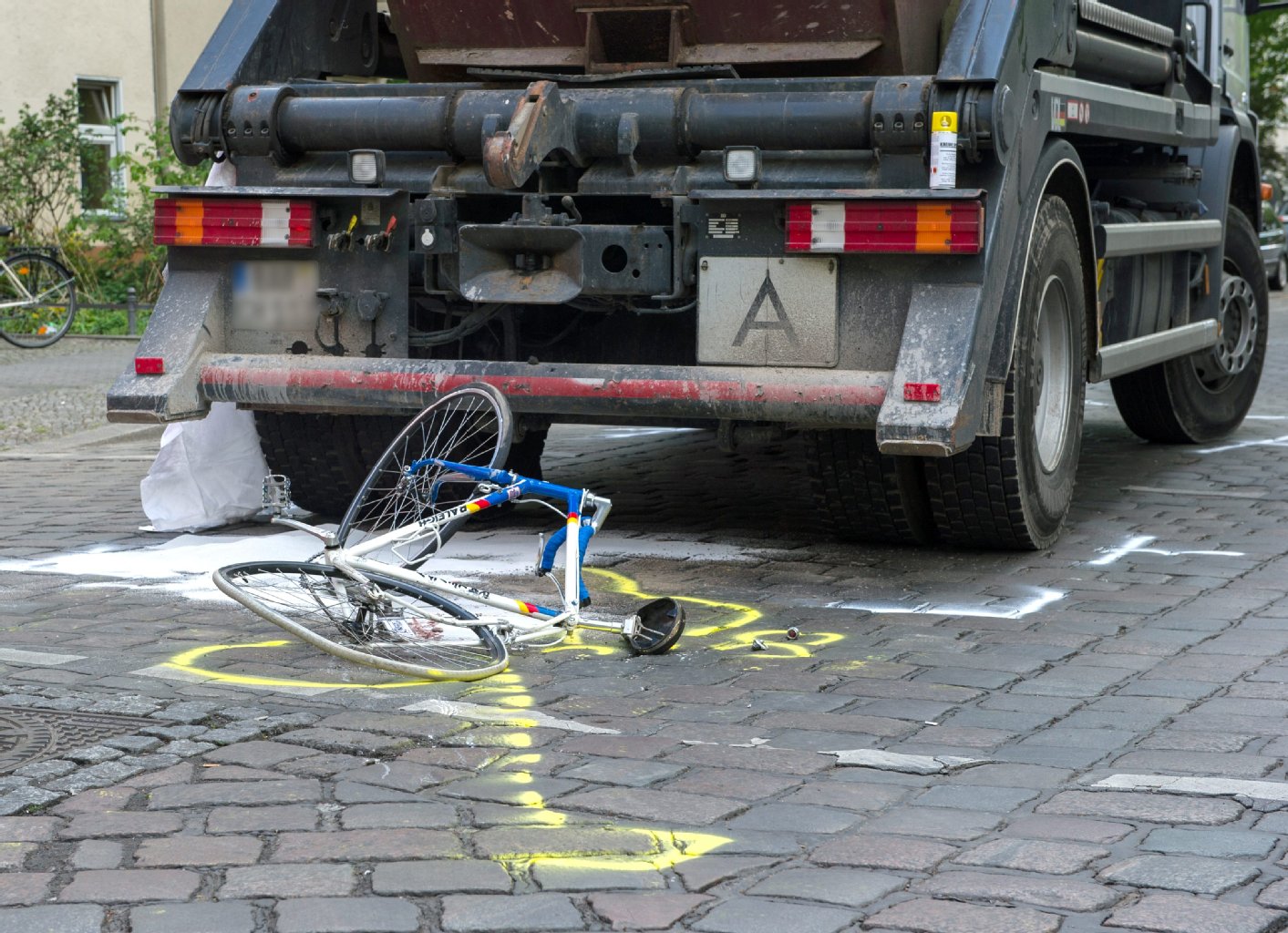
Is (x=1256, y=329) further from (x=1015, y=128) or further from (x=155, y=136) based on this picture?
(x=155, y=136)

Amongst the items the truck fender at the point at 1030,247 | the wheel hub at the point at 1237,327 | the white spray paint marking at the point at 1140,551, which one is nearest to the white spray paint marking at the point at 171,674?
the truck fender at the point at 1030,247

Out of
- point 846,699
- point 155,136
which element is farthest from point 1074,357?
point 155,136

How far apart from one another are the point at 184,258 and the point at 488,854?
375 centimetres

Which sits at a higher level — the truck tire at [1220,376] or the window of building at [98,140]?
the window of building at [98,140]

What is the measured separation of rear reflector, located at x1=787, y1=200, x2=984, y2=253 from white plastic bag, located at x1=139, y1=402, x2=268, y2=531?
100 inches

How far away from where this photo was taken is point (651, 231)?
6.20 metres

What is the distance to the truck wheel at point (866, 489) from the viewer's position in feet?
21.2

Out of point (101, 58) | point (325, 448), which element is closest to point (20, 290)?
point (101, 58)

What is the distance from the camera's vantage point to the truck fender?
6.07 meters

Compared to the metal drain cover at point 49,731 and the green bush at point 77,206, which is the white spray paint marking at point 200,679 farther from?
the green bush at point 77,206

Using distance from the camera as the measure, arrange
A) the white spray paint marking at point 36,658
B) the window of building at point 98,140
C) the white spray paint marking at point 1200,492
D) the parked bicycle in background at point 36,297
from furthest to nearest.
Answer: the window of building at point 98,140 → the parked bicycle in background at point 36,297 → the white spray paint marking at point 1200,492 → the white spray paint marking at point 36,658

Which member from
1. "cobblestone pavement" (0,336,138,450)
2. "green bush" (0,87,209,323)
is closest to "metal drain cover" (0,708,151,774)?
"cobblestone pavement" (0,336,138,450)

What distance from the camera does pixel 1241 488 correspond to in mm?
8305

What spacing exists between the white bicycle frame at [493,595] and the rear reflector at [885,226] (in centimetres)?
125
